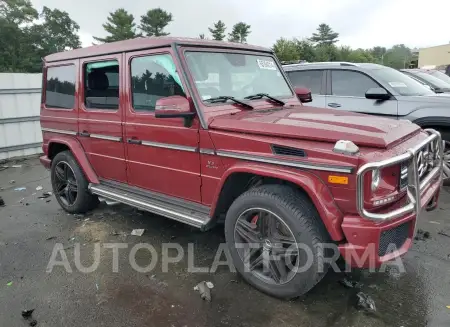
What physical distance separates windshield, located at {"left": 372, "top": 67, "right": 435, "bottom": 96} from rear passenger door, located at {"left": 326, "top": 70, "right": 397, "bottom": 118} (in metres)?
0.20

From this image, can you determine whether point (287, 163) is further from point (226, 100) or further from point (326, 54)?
point (326, 54)

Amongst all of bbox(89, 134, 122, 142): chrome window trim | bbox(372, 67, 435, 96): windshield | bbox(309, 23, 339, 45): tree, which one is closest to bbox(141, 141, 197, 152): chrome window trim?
bbox(89, 134, 122, 142): chrome window trim

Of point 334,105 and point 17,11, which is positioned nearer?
point 334,105

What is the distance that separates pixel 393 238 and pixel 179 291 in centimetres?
173

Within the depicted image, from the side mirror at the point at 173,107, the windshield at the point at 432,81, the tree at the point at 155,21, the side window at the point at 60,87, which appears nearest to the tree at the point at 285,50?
the tree at the point at 155,21

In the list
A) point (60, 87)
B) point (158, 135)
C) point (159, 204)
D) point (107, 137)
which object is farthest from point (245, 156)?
point (60, 87)

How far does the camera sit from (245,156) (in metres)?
2.86

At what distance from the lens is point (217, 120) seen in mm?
3090

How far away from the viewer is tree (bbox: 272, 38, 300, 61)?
3230 cm

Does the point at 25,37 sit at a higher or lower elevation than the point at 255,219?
higher

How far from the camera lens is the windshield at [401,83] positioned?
224 inches

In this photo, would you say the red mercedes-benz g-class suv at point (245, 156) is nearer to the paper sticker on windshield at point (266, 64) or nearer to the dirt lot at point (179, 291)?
the paper sticker on windshield at point (266, 64)

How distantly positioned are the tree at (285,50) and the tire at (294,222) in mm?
29851

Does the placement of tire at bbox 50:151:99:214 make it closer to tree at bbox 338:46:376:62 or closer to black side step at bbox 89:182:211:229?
black side step at bbox 89:182:211:229
